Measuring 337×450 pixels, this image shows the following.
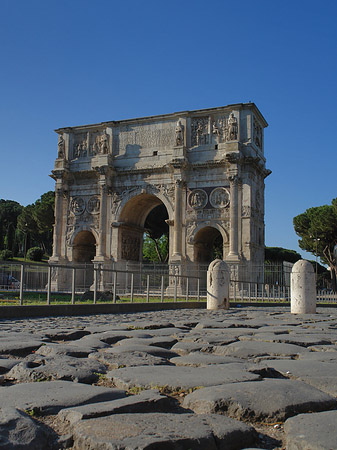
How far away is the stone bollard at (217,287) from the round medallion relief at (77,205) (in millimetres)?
19387

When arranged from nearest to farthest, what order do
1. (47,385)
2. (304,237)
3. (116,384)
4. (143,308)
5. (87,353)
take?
(47,385) < (116,384) < (87,353) < (143,308) < (304,237)

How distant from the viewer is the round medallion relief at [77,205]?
31656 millimetres

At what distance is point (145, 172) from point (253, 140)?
264 inches

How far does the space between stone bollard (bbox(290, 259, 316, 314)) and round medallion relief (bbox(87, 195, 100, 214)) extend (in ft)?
68.6

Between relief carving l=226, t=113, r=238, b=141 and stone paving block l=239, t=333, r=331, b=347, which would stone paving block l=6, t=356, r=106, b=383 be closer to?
stone paving block l=239, t=333, r=331, b=347

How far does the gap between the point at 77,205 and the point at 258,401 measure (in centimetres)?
2997

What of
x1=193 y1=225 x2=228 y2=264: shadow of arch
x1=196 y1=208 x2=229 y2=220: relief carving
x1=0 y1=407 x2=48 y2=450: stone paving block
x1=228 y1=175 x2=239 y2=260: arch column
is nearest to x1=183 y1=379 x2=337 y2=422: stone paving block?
x1=0 y1=407 x2=48 y2=450: stone paving block

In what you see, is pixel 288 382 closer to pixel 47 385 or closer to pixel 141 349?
pixel 47 385

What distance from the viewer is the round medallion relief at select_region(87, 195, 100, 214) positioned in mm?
31281

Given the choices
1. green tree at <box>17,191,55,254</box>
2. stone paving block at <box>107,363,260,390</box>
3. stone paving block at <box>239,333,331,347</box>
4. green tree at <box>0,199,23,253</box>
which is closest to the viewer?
stone paving block at <box>107,363,260,390</box>

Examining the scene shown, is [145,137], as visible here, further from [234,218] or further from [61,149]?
[234,218]

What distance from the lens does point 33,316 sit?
9.37 metres

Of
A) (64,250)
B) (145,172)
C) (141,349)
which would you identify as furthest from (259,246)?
(141,349)

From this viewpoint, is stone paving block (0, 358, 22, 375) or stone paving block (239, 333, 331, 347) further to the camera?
stone paving block (239, 333, 331, 347)
